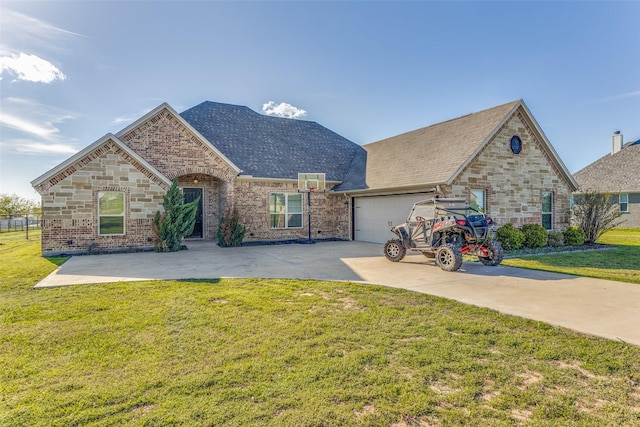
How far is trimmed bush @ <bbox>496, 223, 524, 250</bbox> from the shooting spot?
1244 cm

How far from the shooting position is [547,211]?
615 inches

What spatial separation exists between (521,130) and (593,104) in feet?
35.0

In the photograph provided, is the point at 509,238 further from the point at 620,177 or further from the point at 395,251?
the point at 620,177

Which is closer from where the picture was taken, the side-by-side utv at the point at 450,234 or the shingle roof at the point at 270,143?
the side-by-side utv at the point at 450,234

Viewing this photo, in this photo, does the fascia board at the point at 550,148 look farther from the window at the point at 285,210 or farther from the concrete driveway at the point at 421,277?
the window at the point at 285,210

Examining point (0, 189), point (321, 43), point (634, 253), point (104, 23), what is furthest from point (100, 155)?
point (0, 189)

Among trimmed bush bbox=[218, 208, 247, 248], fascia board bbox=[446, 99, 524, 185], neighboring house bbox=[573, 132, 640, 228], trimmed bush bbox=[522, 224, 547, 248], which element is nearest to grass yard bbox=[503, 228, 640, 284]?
trimmed bush bbox=[522, 224, 547, 248]

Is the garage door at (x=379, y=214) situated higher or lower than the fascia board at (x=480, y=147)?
lower

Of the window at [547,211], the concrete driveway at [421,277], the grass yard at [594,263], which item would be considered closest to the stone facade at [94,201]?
the concrete driveway at [421,277]

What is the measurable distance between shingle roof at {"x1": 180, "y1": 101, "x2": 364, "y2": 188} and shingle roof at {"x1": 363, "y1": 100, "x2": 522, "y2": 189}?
1.71 metres

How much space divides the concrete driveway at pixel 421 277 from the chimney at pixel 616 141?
2805cm

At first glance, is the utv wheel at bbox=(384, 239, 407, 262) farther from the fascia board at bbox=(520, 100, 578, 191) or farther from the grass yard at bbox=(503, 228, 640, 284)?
the fascia board at bbox=(520, 100, 578, 191)

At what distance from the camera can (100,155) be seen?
41.8 feet

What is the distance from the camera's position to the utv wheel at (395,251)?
1063 cm
